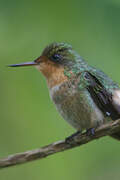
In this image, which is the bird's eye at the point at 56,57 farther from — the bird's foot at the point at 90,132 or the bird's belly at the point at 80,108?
the bird's foot at the point at 90,132

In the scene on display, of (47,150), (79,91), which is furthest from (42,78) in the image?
(47,150)

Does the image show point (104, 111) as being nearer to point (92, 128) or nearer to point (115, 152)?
point (92, 128)

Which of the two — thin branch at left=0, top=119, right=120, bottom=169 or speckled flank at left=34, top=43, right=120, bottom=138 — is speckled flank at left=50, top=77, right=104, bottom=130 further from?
thin branch at left=0, top=119, right=120, bottom=169

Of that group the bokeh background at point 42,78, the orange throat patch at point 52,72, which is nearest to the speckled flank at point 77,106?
the orange throat patch at point 52,72

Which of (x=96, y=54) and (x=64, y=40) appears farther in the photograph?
(x=64, y=40)

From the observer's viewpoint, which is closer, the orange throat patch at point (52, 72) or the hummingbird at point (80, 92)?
the hummingbird at point (80, 92)

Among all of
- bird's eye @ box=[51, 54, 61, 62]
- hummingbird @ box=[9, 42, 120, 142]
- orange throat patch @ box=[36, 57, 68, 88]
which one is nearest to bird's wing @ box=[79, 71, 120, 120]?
hummingbird @ box=[9, 42, 120, 142]

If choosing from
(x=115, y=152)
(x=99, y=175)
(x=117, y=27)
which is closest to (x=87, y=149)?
(x=115, y=152)
